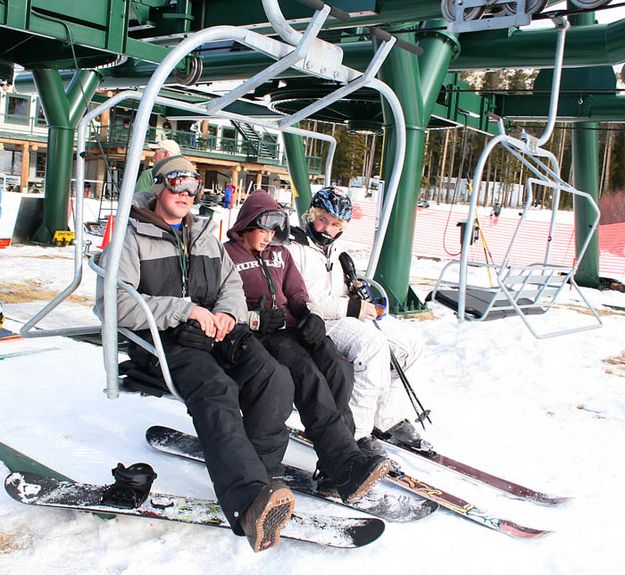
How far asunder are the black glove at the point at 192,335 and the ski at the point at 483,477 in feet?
4.52

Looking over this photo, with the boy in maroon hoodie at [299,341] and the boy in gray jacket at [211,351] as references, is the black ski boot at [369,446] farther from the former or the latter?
the boy in gray jacket at [211,351]

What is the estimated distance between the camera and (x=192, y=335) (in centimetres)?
265

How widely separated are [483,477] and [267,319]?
1.36m

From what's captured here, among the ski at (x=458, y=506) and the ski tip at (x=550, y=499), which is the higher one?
the ski at (x=458, y=506)

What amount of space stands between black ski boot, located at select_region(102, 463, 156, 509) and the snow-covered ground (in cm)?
11

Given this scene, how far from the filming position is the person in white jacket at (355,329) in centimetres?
318

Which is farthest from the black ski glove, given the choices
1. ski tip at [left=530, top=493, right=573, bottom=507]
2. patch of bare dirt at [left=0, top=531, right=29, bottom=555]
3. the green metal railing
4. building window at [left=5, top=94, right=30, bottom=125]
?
building window at [left=5, top=94, right=30, bottom=125]

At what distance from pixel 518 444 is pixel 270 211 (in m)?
2.07

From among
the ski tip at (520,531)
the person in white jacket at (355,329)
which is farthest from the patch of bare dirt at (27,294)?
the ski tip at (520,531)

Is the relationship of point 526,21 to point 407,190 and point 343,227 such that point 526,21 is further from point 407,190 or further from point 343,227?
point 407,190

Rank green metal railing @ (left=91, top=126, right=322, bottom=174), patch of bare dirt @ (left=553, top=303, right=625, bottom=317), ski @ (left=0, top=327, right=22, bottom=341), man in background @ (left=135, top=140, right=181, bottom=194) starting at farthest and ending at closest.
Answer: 1. green metal railing @ (left=91, top=126, right=322, bottom=174)
2. patch of bare dirt @ (left=553, top=303, right=625, bottom=317)
3. ski @ (left=0, top=327, right=22, bottom=341)
4. man in background @ (left=135, top=140, right=181, bottom=194)

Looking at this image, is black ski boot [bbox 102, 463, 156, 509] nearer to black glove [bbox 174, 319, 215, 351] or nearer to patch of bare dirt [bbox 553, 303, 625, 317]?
black glove [bbox 174, 319, 215, 351]

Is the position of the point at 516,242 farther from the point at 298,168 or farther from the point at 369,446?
the point at 369,446

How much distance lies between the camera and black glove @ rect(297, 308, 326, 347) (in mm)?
2996
